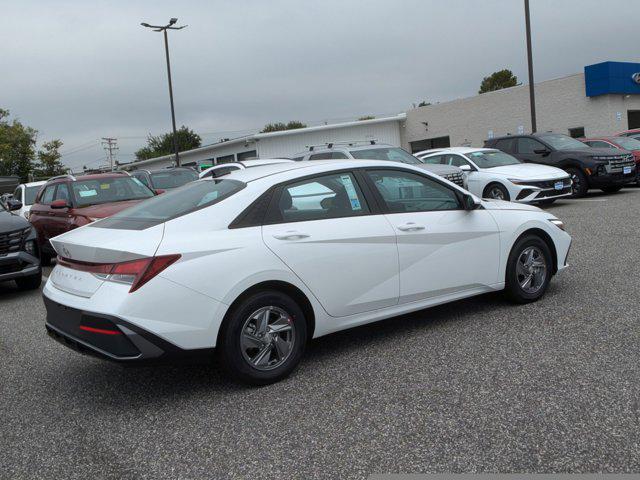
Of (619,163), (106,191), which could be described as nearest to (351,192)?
(106,191)

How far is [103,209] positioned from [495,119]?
2883 centimetres

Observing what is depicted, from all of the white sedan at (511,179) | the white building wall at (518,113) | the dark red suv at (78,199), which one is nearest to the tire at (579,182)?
the white sedan at (511,179)

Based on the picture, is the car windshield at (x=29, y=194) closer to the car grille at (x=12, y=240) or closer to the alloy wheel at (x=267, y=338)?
the car grille at (x=12, y=240)

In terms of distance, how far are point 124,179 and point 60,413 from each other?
744 cm

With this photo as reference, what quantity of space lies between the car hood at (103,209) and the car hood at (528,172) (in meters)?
7.90

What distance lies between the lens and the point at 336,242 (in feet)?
14.6

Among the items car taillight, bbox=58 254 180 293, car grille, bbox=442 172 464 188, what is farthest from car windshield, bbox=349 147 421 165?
car taillight, bbox=58 254 180 293

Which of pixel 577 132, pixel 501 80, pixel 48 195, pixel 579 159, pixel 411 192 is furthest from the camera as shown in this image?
pixel 501 80

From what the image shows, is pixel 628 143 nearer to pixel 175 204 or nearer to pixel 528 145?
pixel 528 145

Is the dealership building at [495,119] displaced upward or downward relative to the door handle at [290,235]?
upward

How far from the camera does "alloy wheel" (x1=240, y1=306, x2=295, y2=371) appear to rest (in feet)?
13.3

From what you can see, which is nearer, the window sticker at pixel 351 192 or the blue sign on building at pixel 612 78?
the window sticker at pixel 351 192

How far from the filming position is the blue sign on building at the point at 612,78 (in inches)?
1083

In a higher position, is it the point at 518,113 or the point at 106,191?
the point at 518,113
